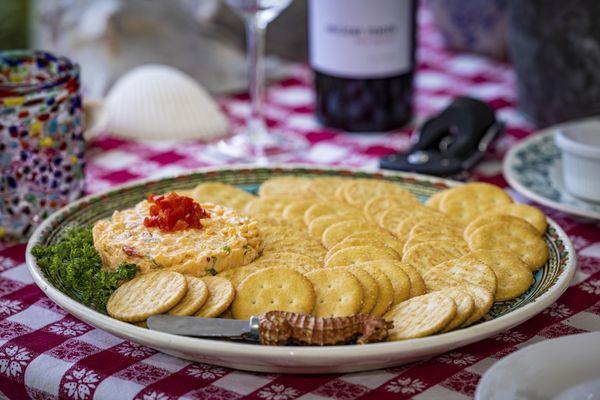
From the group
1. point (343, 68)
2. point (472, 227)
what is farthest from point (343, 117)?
point (472, 227)

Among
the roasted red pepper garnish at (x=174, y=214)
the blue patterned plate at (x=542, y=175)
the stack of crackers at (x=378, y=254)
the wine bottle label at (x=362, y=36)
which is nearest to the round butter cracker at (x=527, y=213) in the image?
the stack of crackers at (x=378, y=254)

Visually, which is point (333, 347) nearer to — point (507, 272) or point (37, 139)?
point (507, 272)

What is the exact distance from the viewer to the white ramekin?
1.15 meters

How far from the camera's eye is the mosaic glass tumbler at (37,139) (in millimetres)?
1077

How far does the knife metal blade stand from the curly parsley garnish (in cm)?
8

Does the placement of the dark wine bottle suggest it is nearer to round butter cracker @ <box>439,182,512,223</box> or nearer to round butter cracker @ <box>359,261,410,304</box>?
Result: round butter cracker @ <box>439,182,512,223</box>

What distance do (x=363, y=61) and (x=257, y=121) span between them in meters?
0.20

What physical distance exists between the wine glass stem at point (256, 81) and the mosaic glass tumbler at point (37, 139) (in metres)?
0.36

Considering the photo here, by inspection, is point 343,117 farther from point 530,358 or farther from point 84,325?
point 530,358

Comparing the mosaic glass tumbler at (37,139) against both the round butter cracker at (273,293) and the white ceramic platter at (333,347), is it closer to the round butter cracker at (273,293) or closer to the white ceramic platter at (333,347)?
the white ceramic platter at (333,347)

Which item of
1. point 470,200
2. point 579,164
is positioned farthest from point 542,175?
point 470,200

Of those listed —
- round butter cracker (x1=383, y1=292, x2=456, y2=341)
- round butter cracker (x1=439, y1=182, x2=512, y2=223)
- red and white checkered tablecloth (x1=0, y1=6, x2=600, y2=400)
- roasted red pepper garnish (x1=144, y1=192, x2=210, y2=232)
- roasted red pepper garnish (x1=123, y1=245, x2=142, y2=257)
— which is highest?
roasted red pepper garnish (x1=144, y1=192, x2=210, y2=232)

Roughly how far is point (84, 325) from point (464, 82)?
1.09 m

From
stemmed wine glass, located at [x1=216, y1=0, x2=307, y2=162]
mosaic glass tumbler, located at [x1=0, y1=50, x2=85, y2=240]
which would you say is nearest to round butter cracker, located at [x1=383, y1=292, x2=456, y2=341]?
mosaic glass tumbler, located at [x1=0, y1=50, x2=85, y2=240]
